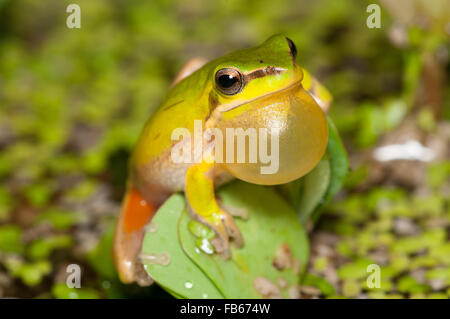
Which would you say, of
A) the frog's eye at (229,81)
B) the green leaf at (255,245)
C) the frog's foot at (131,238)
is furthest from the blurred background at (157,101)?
the frog's eye at (229,81)

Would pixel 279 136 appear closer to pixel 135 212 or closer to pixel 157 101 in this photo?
pixel 135 212

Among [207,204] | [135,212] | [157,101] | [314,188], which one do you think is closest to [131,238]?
[135,212]

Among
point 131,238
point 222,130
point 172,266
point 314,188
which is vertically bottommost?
point 172,266

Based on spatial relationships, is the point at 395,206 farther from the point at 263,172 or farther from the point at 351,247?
the point at 263,172

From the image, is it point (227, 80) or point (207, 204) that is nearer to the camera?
point (227, 80)

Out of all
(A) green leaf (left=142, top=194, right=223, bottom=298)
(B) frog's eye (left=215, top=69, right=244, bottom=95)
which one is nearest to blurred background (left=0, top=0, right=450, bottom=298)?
(A) green leaf (left=142, top=194, right=223, bottom=298)

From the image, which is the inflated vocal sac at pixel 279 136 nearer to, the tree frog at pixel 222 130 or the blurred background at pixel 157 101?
the tree frog at pixel 222 130

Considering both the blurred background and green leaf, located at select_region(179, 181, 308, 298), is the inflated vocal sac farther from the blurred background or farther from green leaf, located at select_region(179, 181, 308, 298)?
the blurred background

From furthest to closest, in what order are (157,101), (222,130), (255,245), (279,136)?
(157,101) → (255,245) → (222,130) → (279,136)
